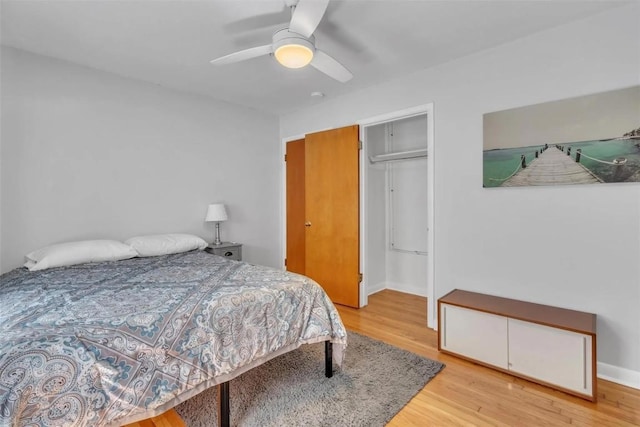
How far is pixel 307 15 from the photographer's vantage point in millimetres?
1639

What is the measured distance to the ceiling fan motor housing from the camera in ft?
5.86

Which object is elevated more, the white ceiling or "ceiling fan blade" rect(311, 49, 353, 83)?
the white ceiling

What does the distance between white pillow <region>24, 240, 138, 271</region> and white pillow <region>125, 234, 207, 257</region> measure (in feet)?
0.37

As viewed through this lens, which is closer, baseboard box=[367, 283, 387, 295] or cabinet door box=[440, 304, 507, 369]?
cabinet door box=[440, 304, 507, 369]

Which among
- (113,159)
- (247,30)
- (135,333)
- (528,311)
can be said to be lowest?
(528,311)

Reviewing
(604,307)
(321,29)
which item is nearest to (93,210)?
(321,29)

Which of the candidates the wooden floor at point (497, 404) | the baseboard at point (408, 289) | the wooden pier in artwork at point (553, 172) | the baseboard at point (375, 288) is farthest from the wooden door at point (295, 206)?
the wooden pier in artwork at point (553, 172)

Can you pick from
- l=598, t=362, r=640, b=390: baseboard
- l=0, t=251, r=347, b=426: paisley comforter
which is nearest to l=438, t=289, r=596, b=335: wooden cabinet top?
l=598, t=362, r=640, b=390: baseboard

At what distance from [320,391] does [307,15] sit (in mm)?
2217

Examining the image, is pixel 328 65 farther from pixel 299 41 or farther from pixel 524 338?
pixel 524 338

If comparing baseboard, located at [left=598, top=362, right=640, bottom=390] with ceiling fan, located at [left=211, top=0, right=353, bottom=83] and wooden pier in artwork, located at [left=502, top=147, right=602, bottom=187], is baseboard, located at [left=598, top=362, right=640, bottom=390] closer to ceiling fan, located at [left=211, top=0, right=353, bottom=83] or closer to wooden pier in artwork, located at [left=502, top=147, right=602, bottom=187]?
wooden pier in artwork, located at [left=502, top=147, right=602, bottom=187]

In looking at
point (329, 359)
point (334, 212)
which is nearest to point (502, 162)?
point (334, 212)

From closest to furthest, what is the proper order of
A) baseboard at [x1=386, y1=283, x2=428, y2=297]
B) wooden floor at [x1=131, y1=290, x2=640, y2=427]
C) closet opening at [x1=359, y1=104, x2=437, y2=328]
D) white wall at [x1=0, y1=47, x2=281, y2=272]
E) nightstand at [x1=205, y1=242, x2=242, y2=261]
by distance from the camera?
1. wooden floor at [x1=131, y1=290, x2=640, y2=427]
2. white wall at [x1=0, y1=47, x2=281, y2=272]
3. nightstand at [x1=205, y1=242, x2=242, y2=261]
4. closet opening at [x1=359, y1=104, x2=437, y2=328]
5. baseboard at [x1=386, y1=283, x2=428, y2=297]

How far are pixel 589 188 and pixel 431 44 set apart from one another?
1569mm
